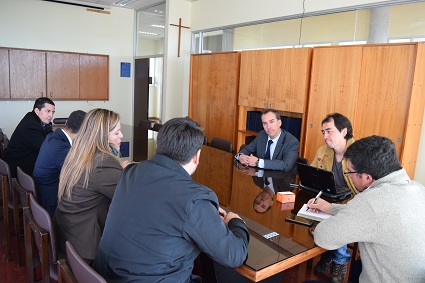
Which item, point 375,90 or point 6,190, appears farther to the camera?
point 375,90

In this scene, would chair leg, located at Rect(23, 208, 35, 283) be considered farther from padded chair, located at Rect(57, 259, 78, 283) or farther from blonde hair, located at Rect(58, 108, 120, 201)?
padded chair, located at Rect(57, 259, 78, 283)

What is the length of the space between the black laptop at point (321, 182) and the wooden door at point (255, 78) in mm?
2531

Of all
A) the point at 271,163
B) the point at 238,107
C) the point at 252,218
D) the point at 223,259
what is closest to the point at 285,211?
the point at 252,218

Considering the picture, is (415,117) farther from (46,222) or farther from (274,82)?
(46,222)

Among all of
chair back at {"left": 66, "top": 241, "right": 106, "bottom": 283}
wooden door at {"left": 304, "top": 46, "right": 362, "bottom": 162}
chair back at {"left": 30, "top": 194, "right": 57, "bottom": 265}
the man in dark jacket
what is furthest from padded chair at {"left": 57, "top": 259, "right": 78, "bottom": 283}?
wooden door at {"left": 304, "top": 46, "right": 362, "bottom": 162}

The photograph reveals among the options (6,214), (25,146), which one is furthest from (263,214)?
(25,146)

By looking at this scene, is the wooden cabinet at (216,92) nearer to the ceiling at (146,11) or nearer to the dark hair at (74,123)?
the ceiling at (146,11)

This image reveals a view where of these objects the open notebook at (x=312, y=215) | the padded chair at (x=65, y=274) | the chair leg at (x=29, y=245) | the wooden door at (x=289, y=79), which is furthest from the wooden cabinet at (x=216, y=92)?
the padded chair at (x=65, y=274)

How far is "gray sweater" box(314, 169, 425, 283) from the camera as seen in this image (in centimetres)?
141

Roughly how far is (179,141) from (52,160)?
1.39m

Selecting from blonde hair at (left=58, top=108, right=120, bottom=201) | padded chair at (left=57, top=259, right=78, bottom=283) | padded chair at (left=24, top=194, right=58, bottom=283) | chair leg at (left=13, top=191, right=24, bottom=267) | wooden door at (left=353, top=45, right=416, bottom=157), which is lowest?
chair leg at (left=13, top=191, right=24, bottom=267)

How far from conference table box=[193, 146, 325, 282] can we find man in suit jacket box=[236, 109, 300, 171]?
0.34 ft

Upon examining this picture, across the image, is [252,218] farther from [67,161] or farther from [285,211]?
[67,161]

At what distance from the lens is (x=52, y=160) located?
7.82 feet
